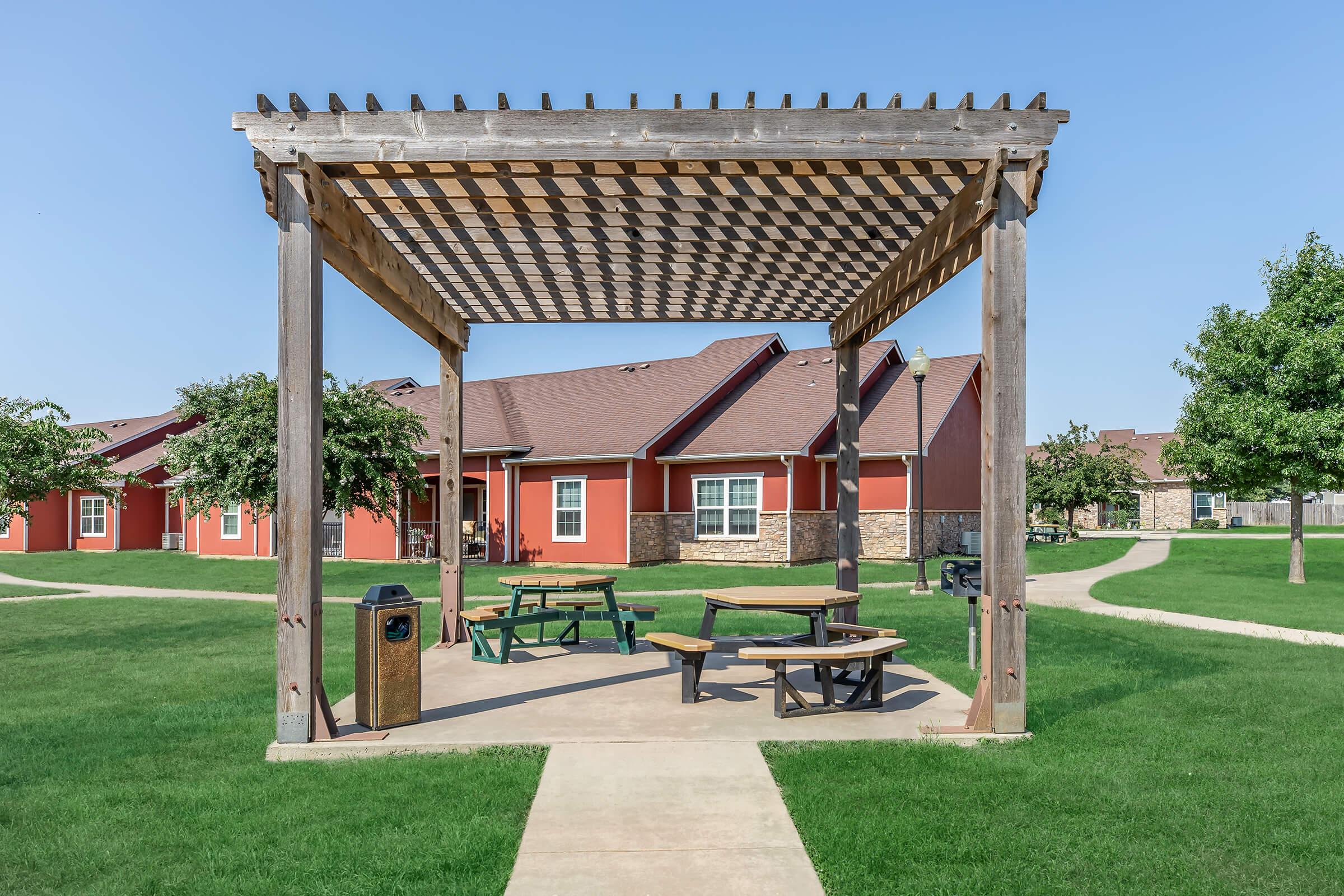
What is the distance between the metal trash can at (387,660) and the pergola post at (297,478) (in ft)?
1.21

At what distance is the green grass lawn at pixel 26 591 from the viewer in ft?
60.3

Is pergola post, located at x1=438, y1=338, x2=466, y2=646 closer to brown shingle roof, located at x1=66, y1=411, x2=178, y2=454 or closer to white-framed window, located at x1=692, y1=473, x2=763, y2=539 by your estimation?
white-framed window, located at x1=692, y1=473, x2=763, y2=539

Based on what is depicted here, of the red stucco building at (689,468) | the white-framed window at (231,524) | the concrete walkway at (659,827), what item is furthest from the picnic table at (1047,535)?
the concrete walkway at (659,827)

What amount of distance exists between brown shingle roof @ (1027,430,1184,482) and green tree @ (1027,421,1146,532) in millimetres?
17684

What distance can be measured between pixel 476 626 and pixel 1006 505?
16.7ft

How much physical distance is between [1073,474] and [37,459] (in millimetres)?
37214

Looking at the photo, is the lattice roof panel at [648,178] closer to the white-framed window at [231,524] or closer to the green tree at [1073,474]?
the white-framed window at [231,524]

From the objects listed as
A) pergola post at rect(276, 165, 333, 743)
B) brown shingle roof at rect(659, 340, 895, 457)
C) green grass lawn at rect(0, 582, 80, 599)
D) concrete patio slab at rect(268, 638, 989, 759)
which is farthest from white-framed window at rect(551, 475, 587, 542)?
pergola post at rect(276, 165, 333, 743)

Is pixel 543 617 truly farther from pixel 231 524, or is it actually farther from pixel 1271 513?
pixel 1271 513

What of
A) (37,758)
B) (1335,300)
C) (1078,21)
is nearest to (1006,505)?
(37,758)

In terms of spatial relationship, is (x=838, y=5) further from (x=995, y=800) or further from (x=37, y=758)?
(x=37, y=758)

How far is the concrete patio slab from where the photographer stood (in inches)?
228

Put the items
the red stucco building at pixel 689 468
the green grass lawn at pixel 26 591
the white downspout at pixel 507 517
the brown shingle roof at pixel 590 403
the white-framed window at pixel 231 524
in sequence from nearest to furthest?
the green grass lawn at pixel 26 591, the red stucco building at pixel 689 468, the white downspout at pixel 507 517, the brown shingle roof at pixel 590 403, the white-framed window at pixel 231 524

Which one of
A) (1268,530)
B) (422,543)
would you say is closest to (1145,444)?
(1268,530)
